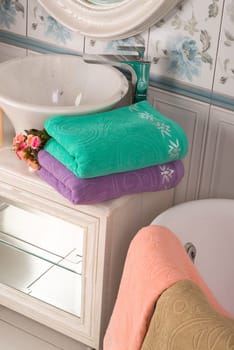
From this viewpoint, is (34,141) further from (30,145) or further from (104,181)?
(104,181)

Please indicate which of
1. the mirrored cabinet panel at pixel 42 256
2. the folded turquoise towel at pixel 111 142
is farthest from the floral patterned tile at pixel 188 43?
the mirrored cabinet panel at pixel 42 256

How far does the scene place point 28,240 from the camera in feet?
6.82

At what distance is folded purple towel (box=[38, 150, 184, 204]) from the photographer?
66.1 inches

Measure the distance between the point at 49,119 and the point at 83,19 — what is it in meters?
0.46

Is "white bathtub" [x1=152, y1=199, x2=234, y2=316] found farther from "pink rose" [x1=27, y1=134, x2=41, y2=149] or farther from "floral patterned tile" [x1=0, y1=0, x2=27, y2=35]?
"floral patterned tile" [x1=0, y1=0, x2=27, y2=35]

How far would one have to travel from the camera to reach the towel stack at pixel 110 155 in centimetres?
166

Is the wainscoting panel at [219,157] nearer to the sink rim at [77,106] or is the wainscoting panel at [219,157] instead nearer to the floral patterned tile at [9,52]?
the sink rim at [77,106]

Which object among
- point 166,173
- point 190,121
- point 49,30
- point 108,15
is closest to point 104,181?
point 166,173

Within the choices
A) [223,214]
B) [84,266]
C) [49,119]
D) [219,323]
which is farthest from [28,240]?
[219,323]

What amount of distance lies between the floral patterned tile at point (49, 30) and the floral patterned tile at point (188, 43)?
0.29 meters

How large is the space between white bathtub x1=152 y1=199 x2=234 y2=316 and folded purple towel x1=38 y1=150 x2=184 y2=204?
0.12 metres

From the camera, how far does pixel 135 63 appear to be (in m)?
1.92

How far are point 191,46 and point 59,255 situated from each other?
0.77m

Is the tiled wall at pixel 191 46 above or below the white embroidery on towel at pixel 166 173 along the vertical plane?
above
